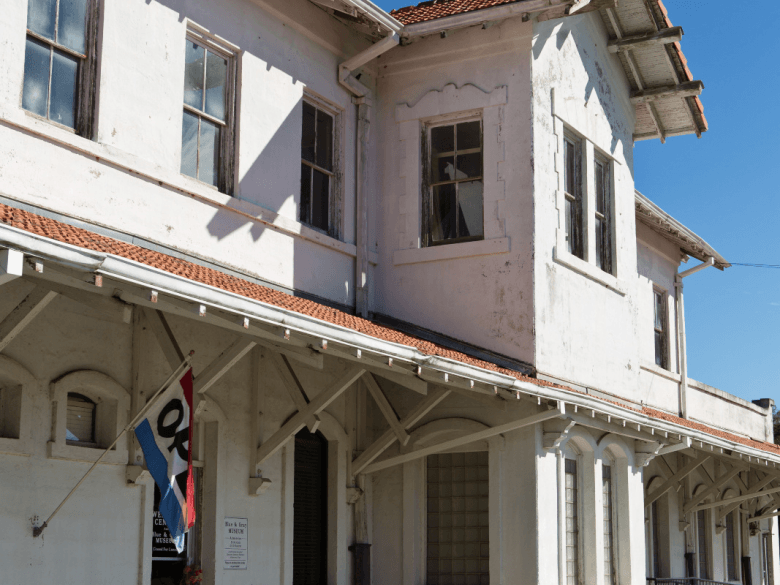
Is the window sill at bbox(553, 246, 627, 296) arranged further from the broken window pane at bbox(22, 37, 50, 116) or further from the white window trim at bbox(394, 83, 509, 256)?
the broken window pane at bbox(22, 37, 50, 116)

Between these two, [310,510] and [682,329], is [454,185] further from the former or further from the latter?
[682,329]

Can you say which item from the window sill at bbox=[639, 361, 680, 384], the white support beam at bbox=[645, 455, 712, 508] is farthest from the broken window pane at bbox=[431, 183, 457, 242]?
the white support beam at bbox=[645, 455, 712, 508]

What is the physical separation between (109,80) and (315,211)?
10.8 ft

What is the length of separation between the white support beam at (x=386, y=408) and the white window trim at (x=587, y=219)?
2.61 m

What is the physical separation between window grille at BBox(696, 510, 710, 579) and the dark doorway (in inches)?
397

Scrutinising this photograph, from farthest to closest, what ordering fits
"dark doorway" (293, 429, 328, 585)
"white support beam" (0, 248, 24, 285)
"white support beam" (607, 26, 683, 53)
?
"white support beam" (607, 26, 683, 53) → "dark doorway" (293, 429, 328, 585) → "white support beam" (0, 248, 24, 285)

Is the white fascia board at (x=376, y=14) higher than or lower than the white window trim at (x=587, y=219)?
higher

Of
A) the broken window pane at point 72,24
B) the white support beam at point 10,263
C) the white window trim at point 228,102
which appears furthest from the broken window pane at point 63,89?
the white support beam at point 10,263

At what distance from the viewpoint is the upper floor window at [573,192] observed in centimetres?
1361

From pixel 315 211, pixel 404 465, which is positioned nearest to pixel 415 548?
pixel 404 465

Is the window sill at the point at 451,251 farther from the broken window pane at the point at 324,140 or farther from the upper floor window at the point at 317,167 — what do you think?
the broken window pane at the point at 324,140

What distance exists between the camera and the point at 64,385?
8.70 meters

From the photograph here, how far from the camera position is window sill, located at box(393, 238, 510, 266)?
1240 centimetres

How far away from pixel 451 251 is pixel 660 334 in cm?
858
